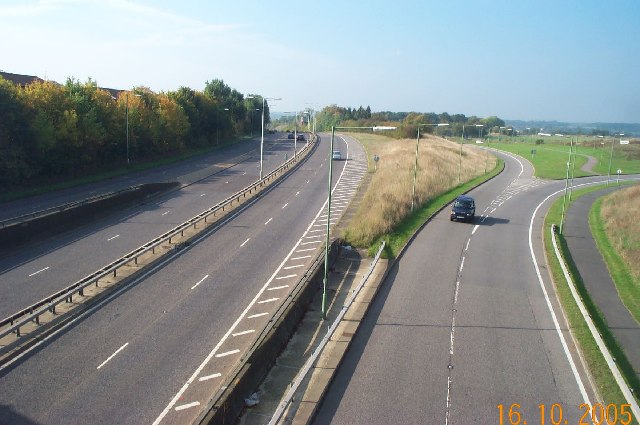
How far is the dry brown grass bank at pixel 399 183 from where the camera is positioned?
115ft

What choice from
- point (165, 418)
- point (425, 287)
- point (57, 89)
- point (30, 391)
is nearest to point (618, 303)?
point (425, 287)

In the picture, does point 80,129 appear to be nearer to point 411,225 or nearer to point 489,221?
point 411,225

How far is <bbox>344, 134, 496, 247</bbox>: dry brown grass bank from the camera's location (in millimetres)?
34938

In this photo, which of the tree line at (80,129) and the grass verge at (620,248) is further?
the tree line at (80,129)

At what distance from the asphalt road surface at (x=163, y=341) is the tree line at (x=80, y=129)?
20.7 m

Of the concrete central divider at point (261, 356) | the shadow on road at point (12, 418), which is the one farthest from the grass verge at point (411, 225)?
the shadow on road at point (12, 418)

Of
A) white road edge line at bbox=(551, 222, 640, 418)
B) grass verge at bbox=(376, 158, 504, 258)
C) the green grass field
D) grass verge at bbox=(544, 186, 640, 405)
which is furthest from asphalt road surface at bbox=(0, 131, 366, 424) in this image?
the green grass field

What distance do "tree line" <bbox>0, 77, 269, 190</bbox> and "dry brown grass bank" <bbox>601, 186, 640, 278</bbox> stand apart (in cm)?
4397

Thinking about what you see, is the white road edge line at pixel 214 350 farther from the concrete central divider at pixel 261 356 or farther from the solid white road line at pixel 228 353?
the concrete central divider at pixel 261 356

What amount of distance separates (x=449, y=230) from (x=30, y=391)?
2798 cm

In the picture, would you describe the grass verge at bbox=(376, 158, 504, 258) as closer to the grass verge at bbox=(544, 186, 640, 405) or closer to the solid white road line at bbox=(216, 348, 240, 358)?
the grass verge at bbox=(544, 186, 640, 405)

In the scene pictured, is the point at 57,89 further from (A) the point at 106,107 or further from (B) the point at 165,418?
(B) the point at 165,418

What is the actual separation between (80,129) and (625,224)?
4803 cm

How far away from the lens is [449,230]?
1464 inches
